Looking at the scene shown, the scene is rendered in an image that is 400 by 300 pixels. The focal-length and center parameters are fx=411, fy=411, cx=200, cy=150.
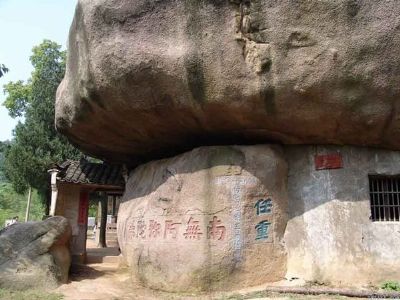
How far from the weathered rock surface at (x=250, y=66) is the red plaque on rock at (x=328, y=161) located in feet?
1.01

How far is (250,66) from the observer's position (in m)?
7.03

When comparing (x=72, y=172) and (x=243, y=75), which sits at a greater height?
(x=243, y=75)

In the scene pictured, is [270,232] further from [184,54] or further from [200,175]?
[184,54]

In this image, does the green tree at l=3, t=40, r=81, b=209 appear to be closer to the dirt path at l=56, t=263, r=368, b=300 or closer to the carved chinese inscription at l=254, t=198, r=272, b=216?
the dirt path at l=56, t=263, r=368, b=300

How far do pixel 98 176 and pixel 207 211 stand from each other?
5745mm

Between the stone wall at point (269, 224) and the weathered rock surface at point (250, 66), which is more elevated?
the weathered rock surface at point (250, 66)

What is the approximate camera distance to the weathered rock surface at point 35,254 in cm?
793

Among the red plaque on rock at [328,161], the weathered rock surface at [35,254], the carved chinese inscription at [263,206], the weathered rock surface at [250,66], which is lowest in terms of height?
the weathered rock surface at [35,254]

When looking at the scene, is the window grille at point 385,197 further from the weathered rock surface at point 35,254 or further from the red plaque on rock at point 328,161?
the weathered rock surface at point 35,254

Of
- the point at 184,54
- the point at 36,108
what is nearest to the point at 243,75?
the point at 184,54

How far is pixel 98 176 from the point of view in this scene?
12.6 m

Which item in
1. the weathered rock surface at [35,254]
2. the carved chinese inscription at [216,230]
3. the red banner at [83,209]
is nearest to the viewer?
the carved chinese inscription at [216,230]

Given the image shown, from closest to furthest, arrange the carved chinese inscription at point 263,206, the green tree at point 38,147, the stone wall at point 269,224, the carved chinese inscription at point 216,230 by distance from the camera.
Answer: the stone wall at point 269,224 → the carved chinese inscription at point 216,230 → the carved chinese inscription at point 263,206 → the green tree at point 38,147

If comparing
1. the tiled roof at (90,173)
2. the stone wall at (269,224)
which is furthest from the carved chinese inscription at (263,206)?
the tiled roof at (90,173)
